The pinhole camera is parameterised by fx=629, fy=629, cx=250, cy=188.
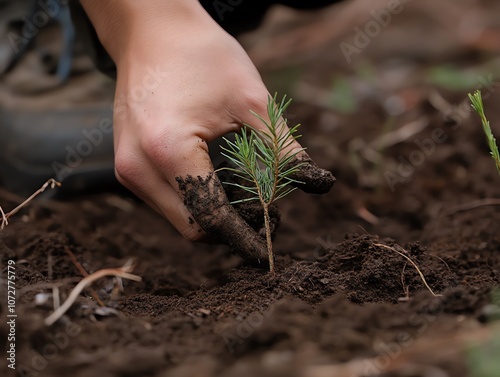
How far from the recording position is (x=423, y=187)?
2719mm

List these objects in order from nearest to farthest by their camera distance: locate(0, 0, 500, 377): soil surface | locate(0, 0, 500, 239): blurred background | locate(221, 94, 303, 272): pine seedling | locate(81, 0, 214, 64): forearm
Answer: locate(0, 0, 500, 377): soil surface
locate(221, 94, 303, 272): pine seedling
locate(81, 0, 214, 64): forearm
locate(0, 0, 500, 239): blurred background

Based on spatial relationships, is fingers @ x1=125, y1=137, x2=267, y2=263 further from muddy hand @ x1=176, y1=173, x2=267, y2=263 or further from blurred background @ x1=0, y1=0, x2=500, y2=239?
blurred background @ x1=0, y1=0, x2=500, y2=239

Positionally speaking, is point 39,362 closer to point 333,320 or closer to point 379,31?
point 333,320

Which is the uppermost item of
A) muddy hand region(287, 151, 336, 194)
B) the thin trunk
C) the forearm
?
the forearm

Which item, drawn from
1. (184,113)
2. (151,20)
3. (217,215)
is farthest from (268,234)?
(151,20)

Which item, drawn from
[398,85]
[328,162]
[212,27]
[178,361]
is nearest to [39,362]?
[178,361]

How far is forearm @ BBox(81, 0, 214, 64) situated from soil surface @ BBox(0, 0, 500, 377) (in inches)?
26.5

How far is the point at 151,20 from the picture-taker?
1903 mm

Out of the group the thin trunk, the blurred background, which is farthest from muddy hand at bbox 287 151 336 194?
the blurred background

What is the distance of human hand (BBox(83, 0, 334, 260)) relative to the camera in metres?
1.54

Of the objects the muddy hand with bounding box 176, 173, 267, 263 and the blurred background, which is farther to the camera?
the blurred background

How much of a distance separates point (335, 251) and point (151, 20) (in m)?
0.89

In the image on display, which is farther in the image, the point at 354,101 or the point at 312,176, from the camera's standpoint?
the point at 354,101

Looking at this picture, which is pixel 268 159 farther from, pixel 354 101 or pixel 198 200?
pixel 354 101
